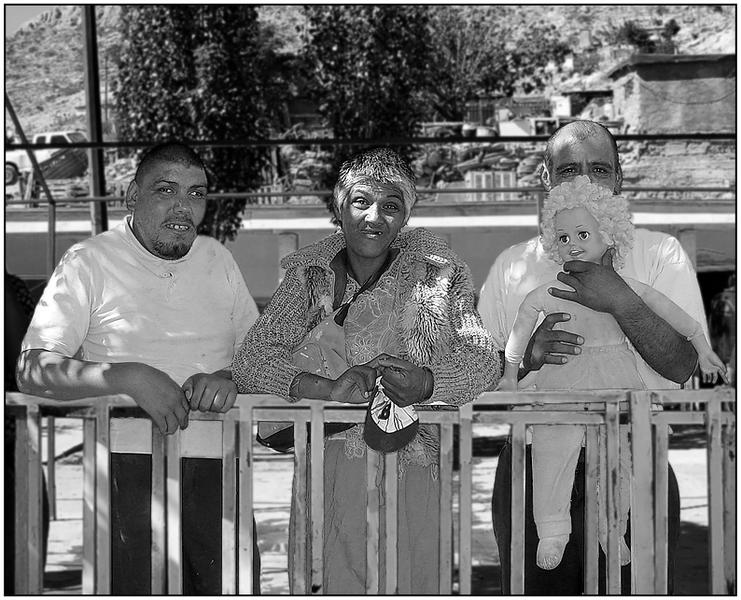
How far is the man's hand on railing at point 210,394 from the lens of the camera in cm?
256

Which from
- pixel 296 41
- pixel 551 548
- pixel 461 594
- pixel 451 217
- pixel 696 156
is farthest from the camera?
pixel 296 41

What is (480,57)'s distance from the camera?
31.2 m

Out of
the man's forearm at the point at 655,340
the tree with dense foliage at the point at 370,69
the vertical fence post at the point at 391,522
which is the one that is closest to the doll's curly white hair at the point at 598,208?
the man's forearm at the point at 655,340

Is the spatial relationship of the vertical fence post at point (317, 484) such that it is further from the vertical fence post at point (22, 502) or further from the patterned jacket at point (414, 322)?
the vertical fence post at point (22, 502)

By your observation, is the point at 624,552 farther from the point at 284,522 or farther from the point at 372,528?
the point at 284,522

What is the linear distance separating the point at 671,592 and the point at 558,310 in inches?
33.4

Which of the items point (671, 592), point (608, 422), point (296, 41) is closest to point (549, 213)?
point (608, 422)

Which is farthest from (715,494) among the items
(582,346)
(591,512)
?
(582,346)

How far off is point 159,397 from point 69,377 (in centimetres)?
26

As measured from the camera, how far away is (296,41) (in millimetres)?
36469

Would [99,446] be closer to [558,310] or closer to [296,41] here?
[558,310]

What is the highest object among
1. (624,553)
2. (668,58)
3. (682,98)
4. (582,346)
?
(668,58)

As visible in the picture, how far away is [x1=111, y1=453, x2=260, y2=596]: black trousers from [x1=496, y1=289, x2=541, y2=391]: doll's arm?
2.87 feet

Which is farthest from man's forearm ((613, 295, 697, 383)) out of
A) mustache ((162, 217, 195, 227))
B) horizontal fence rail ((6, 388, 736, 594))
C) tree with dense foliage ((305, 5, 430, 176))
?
tree with dense foliage ((305, 5, 430, 176))
